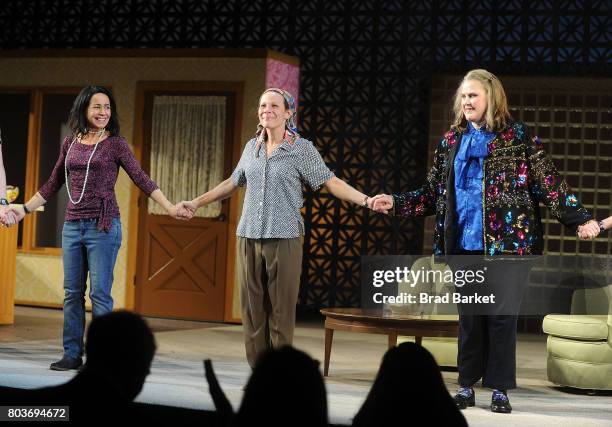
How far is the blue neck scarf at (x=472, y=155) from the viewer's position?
176 inches

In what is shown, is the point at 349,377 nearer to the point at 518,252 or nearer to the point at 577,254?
the point at 518,252

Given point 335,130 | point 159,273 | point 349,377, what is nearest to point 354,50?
point 335,130

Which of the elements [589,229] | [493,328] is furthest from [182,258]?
[589,229]

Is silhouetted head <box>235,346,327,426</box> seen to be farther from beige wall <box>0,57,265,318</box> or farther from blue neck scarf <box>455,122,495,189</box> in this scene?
beige wall <box>0,57,265,318</box>

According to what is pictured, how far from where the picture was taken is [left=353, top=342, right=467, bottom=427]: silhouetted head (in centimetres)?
234

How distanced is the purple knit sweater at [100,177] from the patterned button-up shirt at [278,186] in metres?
0.89

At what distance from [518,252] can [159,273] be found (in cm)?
521

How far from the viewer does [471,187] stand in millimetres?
4492

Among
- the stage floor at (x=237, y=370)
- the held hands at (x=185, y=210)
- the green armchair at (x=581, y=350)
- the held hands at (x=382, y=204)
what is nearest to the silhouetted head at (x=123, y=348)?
the stage floor at (x=237, y=370)

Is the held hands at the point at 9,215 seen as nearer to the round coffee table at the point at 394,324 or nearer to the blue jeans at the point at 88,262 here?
the blue jeans at the point at 88,262

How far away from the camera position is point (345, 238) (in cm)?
946

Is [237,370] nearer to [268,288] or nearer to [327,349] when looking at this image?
[327,349]

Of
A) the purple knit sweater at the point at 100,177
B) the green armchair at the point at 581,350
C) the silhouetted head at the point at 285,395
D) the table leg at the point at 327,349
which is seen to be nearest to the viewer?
the silhouetted head at the point at 285,395

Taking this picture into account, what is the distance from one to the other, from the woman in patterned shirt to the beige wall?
4055 millimetres
